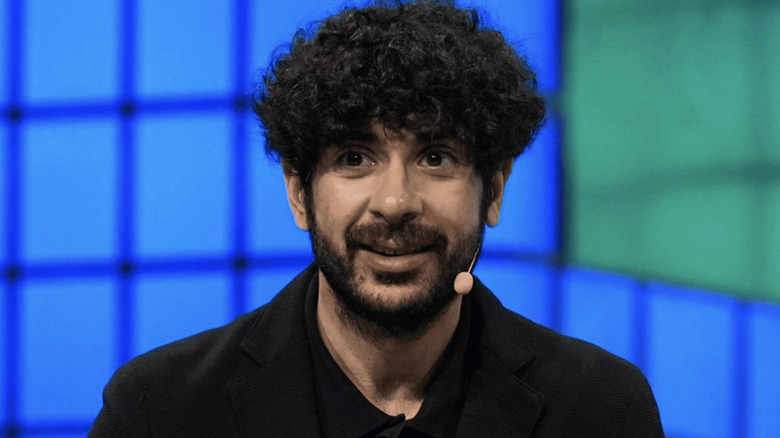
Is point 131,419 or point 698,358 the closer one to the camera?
point 131,419

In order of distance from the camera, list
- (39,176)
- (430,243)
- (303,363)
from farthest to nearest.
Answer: (39,176), (303,363), (430,243)

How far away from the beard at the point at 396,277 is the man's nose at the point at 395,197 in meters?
0.02

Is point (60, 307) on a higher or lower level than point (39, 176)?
lower

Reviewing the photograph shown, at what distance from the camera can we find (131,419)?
1.59 metres

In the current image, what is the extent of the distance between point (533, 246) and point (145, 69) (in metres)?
1.15

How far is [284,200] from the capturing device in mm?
2846

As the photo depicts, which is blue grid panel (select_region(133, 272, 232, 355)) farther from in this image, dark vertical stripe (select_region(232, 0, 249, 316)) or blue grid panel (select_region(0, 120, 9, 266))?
blue grid panel (select_region(0, 120, 9, 266))

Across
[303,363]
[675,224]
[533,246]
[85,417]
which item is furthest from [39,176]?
[675,224]

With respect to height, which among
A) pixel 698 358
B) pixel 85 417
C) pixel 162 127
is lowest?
pixel 85 417

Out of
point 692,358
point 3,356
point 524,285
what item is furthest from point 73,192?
point 692,358

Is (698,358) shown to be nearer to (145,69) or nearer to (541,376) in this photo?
(541,376)

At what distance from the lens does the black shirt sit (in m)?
1.57

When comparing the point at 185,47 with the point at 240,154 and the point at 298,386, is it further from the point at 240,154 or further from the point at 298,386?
the point at 298,386

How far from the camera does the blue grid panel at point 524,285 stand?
2.74m
